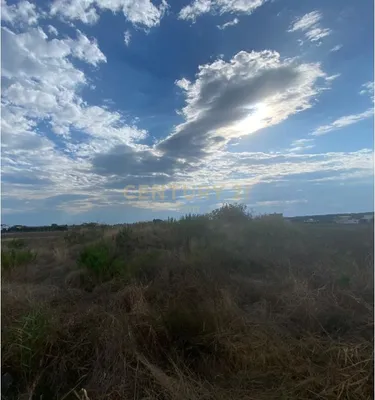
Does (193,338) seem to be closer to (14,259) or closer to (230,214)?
(14,259)

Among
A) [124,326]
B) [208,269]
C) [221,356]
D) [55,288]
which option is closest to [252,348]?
[221,356]

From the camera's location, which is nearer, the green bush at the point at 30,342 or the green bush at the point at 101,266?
the green bush at the point at 30,342

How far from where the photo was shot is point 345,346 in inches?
138

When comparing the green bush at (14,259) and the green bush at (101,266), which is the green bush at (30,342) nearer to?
the green bush at (101,266)

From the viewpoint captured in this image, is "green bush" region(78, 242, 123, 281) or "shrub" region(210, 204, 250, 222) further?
"shrub" region(210, 204, 250, 222)

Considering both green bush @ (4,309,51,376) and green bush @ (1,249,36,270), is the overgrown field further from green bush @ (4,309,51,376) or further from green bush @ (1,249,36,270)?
green bush @ (1,249,36,270)

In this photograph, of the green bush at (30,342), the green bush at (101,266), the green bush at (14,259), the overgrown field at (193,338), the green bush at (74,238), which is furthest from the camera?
the green bush at (74,238)

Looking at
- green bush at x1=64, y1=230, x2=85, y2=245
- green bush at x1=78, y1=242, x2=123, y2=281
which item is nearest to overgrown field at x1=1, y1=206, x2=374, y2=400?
green bush at x1=78, y1=242, x2=123, y2=281

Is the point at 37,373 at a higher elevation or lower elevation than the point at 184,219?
lower

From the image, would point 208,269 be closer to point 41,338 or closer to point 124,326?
point 124,326

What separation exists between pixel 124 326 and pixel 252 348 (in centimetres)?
143

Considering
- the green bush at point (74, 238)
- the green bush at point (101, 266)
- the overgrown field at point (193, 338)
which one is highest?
the green bush at point (74, 238)

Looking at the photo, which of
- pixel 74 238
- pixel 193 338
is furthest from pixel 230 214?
pixel 193 338

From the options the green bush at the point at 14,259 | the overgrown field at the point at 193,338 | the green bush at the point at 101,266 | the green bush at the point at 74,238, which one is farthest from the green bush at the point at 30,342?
the green bush at the point at 74,238
